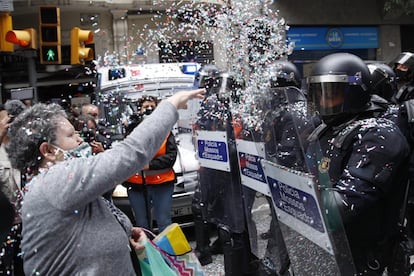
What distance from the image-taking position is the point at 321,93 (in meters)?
2.81

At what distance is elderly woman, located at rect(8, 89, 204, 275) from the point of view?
6.03 ft

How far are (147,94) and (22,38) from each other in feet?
15.0

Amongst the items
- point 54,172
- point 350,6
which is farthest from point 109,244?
point 350,6

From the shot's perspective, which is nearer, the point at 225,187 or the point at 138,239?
the point at 138,239

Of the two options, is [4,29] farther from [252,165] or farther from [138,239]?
[138,239]

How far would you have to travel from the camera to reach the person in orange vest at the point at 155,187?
16.9 ft

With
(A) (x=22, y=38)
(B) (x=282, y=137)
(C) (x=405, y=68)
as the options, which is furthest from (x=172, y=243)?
(A) (x=22, y=38)

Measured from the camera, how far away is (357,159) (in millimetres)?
2438

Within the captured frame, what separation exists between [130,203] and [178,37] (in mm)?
2203

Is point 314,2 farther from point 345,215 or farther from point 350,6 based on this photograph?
point 345,215

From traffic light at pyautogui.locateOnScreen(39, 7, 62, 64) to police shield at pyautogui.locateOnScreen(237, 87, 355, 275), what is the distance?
27.0 feet

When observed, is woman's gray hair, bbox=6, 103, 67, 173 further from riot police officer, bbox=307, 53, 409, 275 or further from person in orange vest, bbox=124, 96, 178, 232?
person in orange vest, bbox=124, 96, 178, 232

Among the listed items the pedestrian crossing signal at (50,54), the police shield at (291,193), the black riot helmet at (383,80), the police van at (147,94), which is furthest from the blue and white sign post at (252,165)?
the pedestrian crossing signal at (50,54)

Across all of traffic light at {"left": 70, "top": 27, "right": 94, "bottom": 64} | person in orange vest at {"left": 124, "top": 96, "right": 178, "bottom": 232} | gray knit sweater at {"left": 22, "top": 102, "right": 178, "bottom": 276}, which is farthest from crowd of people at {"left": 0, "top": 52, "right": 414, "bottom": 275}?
traffic light at {"left": 70, "top": 27, "right": 94, "bottom": 64}
